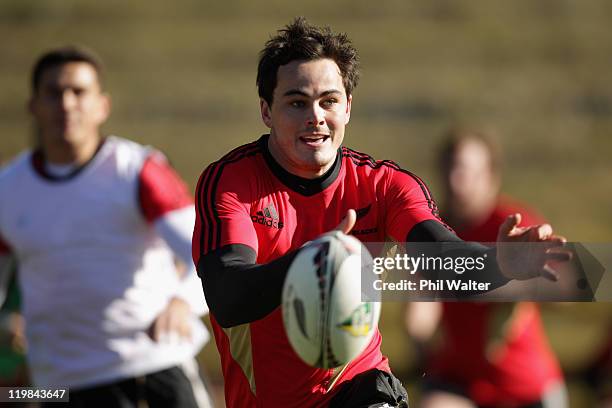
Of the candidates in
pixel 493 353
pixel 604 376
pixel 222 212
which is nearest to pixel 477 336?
pixel 493 353

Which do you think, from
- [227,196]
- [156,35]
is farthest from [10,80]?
[227,196]

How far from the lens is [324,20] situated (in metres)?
13.7

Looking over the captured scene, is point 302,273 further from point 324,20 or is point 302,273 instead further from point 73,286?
point 324,20

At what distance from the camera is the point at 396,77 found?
1337 cm

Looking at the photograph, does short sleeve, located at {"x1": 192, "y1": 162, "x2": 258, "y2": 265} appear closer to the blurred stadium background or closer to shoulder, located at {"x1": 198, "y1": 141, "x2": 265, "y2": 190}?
shoulder, located at {"x1": 198, "y1": 141, "x2": 265, "y2": 190}

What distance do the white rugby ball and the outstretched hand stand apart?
56cm

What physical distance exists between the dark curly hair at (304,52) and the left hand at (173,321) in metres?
1.68

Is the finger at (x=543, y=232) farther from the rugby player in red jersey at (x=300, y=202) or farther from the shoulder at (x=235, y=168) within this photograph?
the shoulder at (x=235, y=168)

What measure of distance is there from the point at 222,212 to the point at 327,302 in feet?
2.28

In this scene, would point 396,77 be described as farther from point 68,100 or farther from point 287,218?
point 287,218

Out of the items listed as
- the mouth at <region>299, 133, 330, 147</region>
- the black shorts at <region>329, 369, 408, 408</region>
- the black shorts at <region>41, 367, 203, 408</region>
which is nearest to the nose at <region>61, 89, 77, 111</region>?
the black shorts at <region>41, 367, 203, 408</region>

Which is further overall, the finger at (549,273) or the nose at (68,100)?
the nose at (68,100)

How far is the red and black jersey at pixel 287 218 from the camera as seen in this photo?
3758 millimetres

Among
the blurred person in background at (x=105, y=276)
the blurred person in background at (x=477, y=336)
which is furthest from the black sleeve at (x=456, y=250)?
the blurred person in background at (x=477, y=336)
